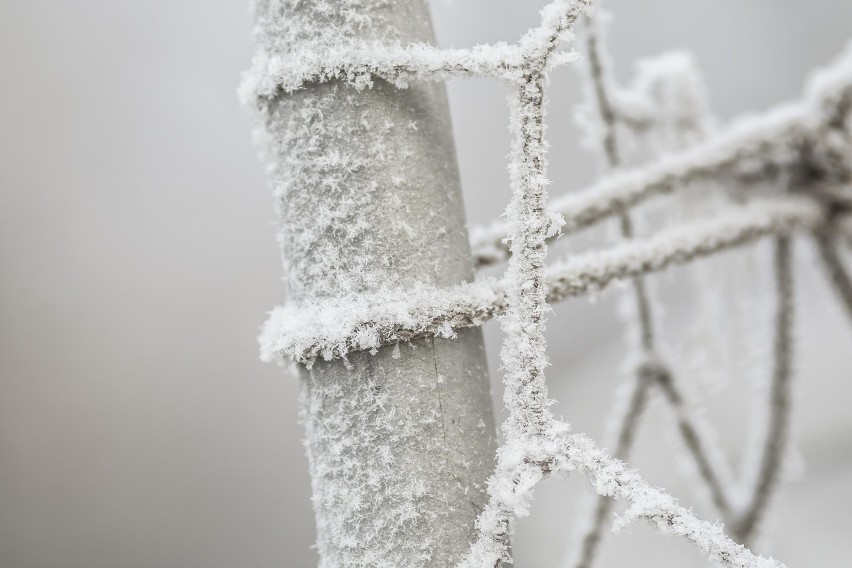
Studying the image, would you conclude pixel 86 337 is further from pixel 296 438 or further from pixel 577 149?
pixel 577 149

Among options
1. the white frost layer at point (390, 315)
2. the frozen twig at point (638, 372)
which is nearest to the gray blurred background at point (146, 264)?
the frozen twig at point (638, 372)

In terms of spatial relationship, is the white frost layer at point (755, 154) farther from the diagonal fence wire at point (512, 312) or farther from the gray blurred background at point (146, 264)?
the gray blurred background at point (146, 264)

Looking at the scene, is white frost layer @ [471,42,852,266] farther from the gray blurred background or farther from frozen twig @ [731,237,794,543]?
the gray blurred background

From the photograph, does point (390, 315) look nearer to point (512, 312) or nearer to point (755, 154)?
point (512, 312)

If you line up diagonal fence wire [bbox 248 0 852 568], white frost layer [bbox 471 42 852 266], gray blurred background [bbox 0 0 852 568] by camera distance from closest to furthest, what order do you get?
diagonal fence wire [bbox 248 0 852 568]
white frost layer [bbox 471 42 852 266]
gray blurred background [bbox 0 0 852 568]

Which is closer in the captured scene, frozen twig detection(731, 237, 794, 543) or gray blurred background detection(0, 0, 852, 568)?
frozen twig detection(731, 237, 794, 543)

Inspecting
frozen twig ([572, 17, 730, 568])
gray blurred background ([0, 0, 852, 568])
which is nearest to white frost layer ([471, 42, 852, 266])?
frozen twig ([572, 17, 730, 568])
